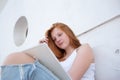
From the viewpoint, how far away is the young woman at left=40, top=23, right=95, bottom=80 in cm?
116

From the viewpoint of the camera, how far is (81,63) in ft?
3.83

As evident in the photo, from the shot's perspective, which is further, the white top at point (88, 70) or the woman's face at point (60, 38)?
the woman's face at point (60, 38)

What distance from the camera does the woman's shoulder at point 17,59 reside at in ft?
3.16

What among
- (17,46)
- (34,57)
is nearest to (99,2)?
(34,57)

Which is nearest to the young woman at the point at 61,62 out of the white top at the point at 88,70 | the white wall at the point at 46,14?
the white top at the point at 88,70

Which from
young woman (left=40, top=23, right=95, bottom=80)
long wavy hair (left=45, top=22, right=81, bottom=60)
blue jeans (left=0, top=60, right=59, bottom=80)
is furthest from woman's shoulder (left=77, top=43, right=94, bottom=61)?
blue jeans (left=0, top=60, right=59, bottom=80)

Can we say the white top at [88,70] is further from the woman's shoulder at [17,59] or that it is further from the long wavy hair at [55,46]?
the woman's shoulder at [17,59]

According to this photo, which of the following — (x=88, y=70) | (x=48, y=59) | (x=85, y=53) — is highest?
(x=48, y=59)

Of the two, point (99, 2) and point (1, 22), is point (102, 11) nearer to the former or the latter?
point (99, 2)

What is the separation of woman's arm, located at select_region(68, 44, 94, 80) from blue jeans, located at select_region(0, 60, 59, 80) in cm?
22

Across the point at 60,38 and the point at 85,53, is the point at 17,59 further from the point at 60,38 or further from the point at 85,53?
the point at 60,38

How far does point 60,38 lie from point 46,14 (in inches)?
27.1

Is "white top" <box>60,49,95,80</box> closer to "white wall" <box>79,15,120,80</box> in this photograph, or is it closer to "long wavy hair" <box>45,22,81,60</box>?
"white wall" <box>79,15,120,80</box>

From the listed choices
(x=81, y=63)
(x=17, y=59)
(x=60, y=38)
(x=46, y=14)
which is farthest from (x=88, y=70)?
(x=46, y=14)
